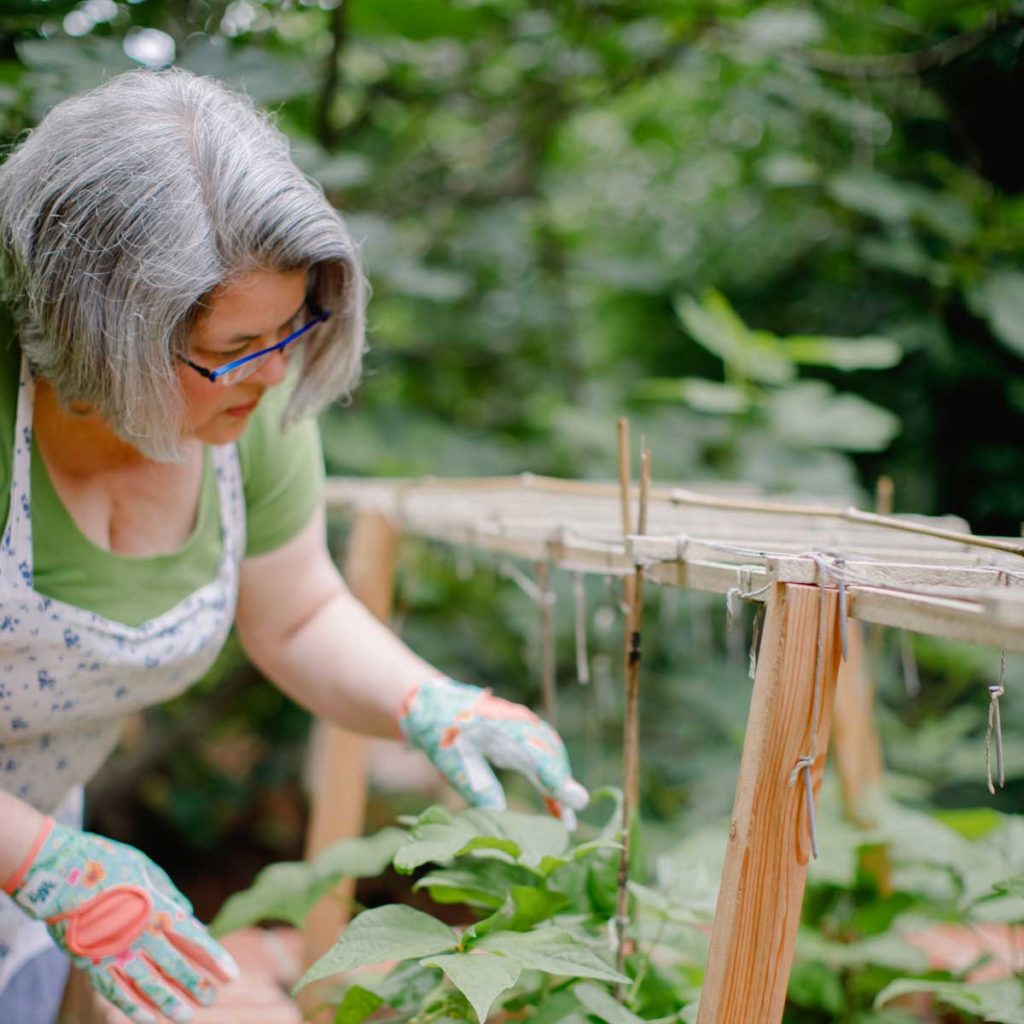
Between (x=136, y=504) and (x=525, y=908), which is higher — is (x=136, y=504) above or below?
above

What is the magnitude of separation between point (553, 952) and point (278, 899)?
0.57 meters

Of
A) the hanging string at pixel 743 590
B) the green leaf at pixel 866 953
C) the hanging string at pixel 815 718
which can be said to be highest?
the hanging string at pixel 743 590

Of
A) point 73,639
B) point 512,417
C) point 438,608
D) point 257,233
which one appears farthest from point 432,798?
point 257,233

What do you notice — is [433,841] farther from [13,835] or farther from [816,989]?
[816,989]

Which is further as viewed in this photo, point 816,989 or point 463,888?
point 816,989

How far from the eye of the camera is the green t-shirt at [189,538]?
3.25 feet

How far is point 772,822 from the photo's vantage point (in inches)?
28.3

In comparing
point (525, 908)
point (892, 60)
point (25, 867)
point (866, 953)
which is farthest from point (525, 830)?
point (892, 60)

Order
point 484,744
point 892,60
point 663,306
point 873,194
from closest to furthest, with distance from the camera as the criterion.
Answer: point 484,744 → point 873,194 → point 892,60 → point 663,306

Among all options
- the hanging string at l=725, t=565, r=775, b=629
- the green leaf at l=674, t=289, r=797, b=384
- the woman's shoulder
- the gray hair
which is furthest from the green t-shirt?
the green leaf at l=674, t=289, r=797, b=384

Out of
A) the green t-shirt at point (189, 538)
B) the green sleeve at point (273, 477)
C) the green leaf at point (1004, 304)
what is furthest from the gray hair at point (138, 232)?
the green leaf at point (1004, 304)

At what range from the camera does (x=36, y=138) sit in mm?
918

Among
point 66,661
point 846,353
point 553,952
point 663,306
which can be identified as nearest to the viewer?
point 553,952

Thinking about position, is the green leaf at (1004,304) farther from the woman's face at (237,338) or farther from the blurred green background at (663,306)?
the woman's face at (237,338)
